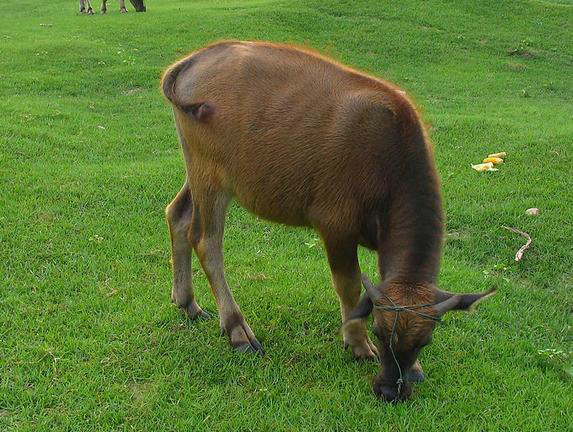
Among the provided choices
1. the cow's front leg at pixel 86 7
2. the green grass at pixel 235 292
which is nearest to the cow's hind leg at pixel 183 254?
the green grass at pixel 235 292

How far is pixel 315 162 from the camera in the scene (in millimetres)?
3828

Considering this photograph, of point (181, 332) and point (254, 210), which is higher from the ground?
point (254, 210)

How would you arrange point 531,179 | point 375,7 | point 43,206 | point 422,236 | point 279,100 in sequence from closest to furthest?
point 422,236
point 279,100
point 43,206
point 531,179
point 375,7

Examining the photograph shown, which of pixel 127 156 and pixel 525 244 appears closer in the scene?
pixel 525 244

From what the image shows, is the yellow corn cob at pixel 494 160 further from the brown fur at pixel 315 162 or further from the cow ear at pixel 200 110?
the cow ear at pixel 200 110

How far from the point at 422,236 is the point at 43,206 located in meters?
4.12

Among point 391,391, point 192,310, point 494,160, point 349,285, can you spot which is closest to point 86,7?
point 494,160

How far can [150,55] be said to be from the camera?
49.6ft

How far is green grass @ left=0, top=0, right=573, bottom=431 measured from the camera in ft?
12.2

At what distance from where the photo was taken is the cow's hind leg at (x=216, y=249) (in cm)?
422

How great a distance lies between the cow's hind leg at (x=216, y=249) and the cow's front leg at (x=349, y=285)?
2.02ft

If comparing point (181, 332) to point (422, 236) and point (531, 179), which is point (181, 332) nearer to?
point (422, 236)

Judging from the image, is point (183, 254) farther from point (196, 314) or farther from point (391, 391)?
point (391, 391)

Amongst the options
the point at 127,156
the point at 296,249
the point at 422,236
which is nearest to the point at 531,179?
the point at 296,249
